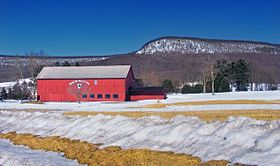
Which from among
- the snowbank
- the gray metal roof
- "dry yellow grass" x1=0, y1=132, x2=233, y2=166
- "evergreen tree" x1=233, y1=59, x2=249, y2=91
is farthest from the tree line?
"dry yellow grass" x1=0, y1=132, x2=233, y2=166

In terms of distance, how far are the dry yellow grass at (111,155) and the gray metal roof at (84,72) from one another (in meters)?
62.8

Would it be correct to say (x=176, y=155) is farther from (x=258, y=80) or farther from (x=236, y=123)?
(x=258, y=80)

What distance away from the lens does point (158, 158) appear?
720 inches

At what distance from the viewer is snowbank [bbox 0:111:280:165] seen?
16609 mm

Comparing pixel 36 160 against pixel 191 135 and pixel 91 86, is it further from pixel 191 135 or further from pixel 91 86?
pixel 91 86

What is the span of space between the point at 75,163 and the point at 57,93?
72.6 m

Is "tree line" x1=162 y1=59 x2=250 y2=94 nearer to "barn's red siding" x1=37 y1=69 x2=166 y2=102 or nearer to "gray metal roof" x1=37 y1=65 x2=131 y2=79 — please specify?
"gray metal roof" x1=37 y1=65 x2=131 y2=79

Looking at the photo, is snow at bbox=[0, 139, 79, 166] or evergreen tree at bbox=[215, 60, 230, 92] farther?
evergreen tree at bbox=[215, 60, 230, 92]

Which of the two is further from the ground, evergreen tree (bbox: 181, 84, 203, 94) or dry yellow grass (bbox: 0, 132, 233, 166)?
evergreen tree (bbox: 181, 84, 203, 94)

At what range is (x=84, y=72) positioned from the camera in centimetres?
9281

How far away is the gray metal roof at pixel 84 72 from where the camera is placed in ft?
295

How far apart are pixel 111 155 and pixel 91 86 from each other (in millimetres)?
69352

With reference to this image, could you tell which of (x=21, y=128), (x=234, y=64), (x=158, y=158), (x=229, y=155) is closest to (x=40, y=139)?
(x=21, y=128)

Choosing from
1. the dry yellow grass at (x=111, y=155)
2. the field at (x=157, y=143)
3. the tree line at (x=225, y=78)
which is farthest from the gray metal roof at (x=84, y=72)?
the dry yellow grass at (x=111, y=155)
